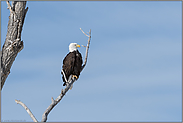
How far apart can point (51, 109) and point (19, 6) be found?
88.3 inches

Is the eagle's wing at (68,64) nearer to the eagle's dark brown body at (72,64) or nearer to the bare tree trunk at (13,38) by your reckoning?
the eagle's dark brown body at (72,64)

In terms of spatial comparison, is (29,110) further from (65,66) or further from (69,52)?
(69,52)

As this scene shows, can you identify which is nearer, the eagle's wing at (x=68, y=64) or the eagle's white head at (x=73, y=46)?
the eagle's wing at (x=68, y=64)

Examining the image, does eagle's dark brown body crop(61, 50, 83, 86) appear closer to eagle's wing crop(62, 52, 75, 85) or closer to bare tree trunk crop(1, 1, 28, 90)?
eagle's wing crop(62, 52, 75, 85)

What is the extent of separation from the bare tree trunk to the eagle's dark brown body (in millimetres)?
2260

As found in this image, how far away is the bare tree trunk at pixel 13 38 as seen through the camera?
15.7 feet

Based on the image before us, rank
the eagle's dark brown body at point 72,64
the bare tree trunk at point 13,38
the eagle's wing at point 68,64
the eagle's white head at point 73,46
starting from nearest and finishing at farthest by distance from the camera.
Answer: the bare tree trunk at point 13,38, the eagle's dark brown body at point 72,64, the eagle's wing at point 68,64, the eagle's white head at point 73,46

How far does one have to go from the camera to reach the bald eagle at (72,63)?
6.93 metres

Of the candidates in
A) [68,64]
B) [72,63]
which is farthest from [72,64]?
[68,64]

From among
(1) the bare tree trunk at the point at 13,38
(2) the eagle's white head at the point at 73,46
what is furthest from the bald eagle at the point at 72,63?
(1) the bare tree trunk at the point at 13,38

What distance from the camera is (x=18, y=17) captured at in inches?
194

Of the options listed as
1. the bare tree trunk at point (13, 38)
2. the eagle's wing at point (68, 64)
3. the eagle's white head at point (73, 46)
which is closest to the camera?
the bare tree trunk at point (13, 38)

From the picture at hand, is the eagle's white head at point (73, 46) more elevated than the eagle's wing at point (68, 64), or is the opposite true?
the eagle's white head at point (73, 46)

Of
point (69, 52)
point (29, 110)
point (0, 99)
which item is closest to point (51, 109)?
point (29, 110)
